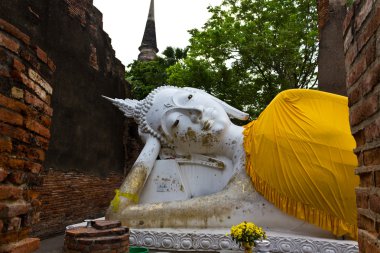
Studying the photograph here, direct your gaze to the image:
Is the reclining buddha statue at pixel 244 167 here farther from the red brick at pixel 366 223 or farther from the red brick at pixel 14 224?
the red brick at pixel 14 224

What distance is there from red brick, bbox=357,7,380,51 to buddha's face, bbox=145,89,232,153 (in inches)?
154

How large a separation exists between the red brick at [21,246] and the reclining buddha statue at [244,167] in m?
2.92

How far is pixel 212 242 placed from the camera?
4.17 m

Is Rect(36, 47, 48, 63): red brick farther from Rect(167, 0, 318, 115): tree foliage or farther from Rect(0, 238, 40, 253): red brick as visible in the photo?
Rect(167, 0, 318, 115): tree foliage

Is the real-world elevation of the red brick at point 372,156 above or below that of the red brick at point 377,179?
above

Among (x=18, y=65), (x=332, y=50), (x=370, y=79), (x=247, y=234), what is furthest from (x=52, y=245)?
(x=332, y=50)

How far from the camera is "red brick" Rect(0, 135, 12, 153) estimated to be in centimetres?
148

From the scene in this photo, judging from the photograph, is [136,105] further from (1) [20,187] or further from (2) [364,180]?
(2) [364,180]

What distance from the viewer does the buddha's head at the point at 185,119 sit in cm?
529

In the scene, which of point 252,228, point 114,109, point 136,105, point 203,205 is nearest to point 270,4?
point 114,109

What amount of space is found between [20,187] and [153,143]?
155 inches

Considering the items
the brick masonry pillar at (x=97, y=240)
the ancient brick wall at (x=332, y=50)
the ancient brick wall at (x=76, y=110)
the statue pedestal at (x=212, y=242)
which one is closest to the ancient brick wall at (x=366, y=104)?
the brick masonry pillar at (x=97, y=240)

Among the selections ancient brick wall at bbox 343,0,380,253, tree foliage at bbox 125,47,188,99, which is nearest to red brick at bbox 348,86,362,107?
ancient brick wall at bbox 343,0,380,253

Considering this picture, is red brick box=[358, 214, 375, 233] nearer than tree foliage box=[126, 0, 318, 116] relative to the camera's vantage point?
Yes
